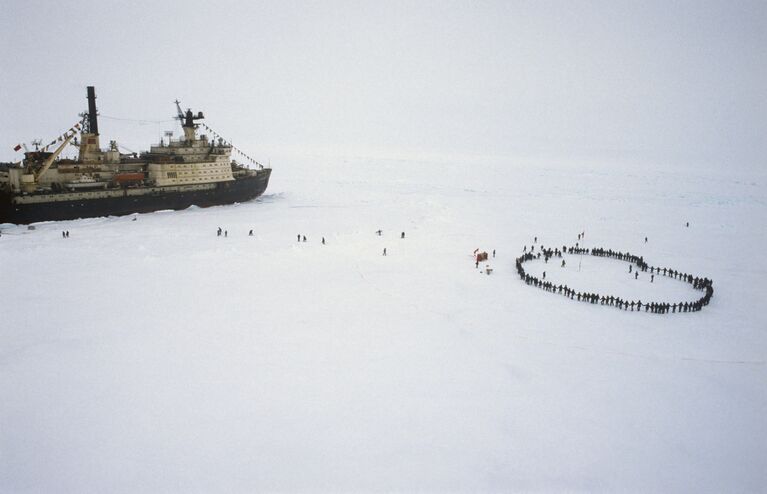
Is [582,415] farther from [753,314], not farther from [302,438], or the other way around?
[753,314]

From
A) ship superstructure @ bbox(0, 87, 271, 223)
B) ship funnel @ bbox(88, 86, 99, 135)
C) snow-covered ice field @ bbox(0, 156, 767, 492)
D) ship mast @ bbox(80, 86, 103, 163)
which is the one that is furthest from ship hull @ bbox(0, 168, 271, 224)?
ship funnel @ bbox(88, 86, 99, 135)

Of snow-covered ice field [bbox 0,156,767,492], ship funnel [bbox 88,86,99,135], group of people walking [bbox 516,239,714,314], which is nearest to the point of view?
snow-covered ice field [bbox 0,156,767,492]

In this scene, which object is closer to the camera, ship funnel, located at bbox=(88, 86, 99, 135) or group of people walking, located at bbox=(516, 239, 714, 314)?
group of people walking, located at bbox=(516, 239, 714, 314)

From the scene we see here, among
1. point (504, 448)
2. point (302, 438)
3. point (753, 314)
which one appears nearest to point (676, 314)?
point (753, 314)

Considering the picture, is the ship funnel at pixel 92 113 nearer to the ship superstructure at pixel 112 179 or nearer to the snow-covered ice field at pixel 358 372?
the ship superstructure at pixel 112 179

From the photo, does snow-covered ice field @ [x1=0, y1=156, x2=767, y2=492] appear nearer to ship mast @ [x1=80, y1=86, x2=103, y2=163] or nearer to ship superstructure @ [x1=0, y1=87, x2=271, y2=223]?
ship superstructure @ [x1=0, y1=87, x2=271, y2=223]

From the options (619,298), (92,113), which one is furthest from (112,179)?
(619,298)
